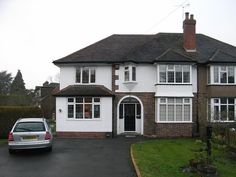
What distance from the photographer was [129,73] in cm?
2592

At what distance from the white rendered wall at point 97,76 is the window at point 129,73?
1.21 metres

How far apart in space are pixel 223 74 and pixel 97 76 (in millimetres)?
9381

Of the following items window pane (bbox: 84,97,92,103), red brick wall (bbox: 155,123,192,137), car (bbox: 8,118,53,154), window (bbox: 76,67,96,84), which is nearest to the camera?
car (bbox: 8,118,53,154)

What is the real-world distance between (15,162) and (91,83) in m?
13.6

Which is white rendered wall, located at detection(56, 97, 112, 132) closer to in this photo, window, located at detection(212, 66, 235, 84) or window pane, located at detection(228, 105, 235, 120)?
window, located at detection(212, 66, 235, 84)

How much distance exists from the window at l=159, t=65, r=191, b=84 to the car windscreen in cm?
1197

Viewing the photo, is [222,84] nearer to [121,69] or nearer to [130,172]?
[121,69]

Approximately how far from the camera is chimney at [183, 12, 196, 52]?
27.1 metres

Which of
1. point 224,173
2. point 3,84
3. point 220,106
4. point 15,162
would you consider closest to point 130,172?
point 224,173

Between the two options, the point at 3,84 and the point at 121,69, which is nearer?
the point at 121,69

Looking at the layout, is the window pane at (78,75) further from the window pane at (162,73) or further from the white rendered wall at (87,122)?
the window pane at (162,73)

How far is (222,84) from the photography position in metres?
25.6

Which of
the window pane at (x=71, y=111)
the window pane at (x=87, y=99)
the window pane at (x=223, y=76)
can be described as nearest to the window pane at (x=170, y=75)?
Answer: the window pane at (x=223, y=76)

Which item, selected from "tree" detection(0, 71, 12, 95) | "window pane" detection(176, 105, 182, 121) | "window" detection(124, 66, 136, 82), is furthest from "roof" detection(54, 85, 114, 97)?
"tree" detection(0, 71, 12, 95)
